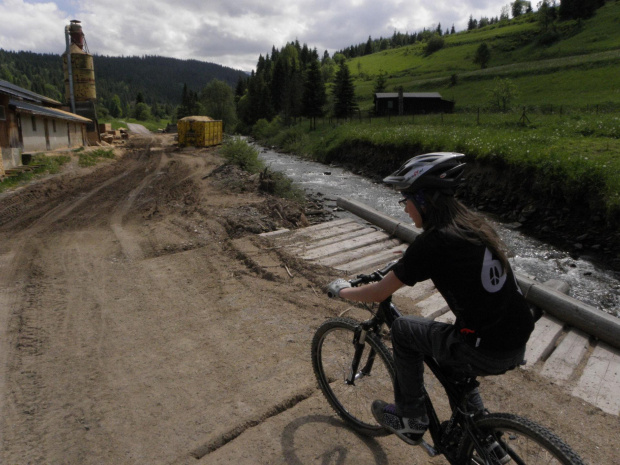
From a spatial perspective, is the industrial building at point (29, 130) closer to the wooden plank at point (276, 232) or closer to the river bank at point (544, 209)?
the wooden plank at point (276, 232)

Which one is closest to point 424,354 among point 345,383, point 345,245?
point 345,383

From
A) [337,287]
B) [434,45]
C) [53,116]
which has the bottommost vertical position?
[337,287]

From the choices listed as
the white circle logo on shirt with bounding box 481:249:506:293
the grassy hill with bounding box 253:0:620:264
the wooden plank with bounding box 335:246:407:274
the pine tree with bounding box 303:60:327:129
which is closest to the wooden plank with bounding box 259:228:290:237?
the wooden plank with bounding box 335:246:407:274

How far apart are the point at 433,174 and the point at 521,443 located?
1.61 m

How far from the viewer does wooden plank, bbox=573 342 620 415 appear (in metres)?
4.07

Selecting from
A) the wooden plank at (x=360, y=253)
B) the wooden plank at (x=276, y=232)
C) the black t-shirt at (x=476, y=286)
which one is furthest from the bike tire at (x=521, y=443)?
the wooden plank at (x=276, y=232)

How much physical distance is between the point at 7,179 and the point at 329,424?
787 inches

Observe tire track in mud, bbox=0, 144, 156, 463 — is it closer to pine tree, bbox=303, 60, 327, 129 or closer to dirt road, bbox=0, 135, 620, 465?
dirt road, bbox=0, 135, 620, 465

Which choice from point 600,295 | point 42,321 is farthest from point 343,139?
point 42,321

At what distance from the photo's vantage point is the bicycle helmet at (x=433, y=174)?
257cm

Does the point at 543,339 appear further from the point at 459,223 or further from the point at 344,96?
the point at 344,96

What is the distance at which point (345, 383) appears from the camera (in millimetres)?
3707

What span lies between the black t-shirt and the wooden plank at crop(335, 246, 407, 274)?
4.73 metres

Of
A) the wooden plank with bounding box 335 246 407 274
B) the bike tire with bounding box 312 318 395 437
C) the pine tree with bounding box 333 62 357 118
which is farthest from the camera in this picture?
the pine tree with bounding box 333 62 357 118
